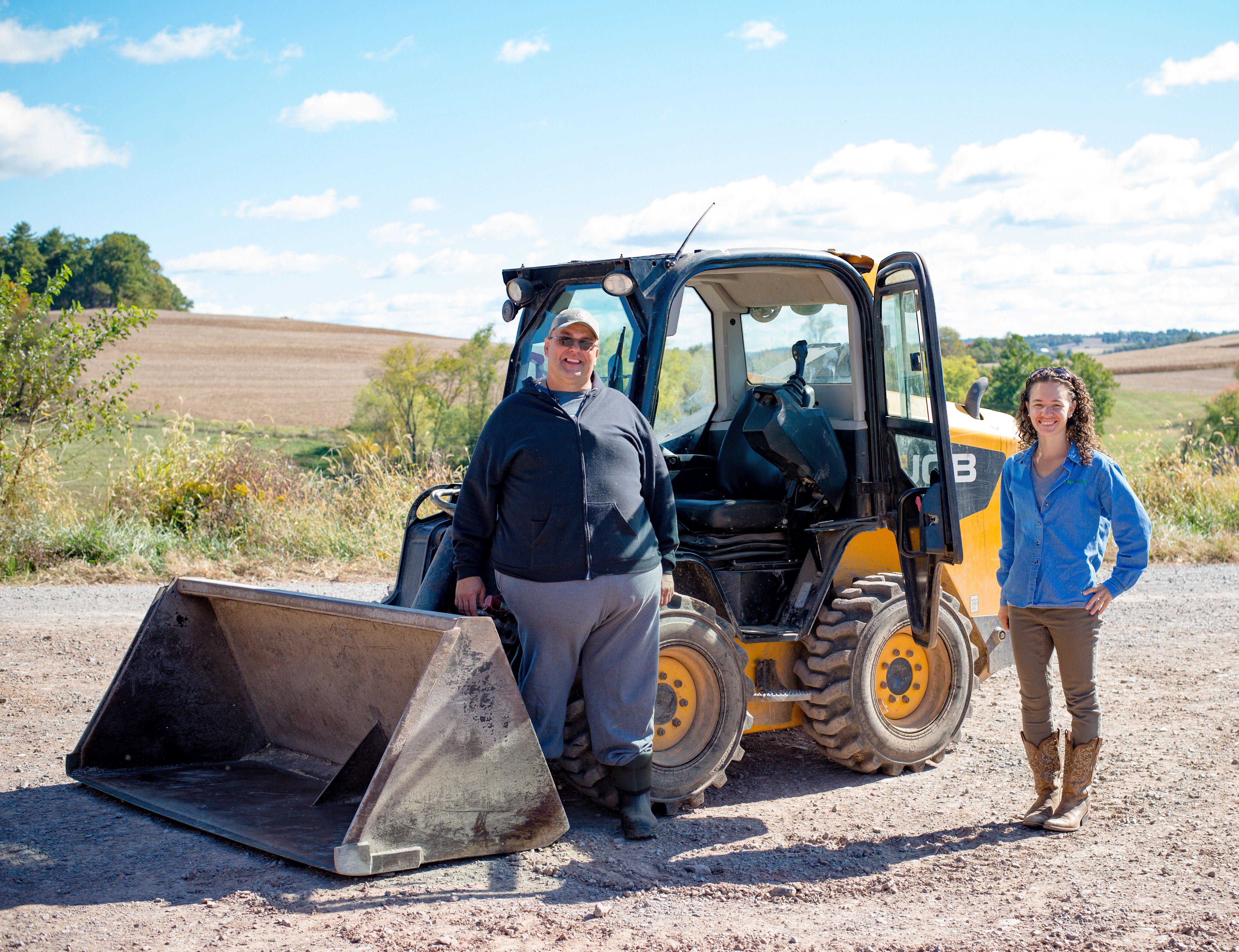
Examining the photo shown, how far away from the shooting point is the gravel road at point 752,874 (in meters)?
3.66

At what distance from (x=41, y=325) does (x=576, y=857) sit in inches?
487

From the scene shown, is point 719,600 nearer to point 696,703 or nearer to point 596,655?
point 696,703

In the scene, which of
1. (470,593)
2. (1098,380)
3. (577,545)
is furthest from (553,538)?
(1098,380)

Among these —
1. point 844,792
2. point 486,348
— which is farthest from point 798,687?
point 486,348

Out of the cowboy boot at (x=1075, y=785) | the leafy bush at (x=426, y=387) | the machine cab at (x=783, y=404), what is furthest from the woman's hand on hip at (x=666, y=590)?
the leafy bush at (x=426, y=387)

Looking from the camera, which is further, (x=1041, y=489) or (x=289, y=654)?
(x=289, y=654)

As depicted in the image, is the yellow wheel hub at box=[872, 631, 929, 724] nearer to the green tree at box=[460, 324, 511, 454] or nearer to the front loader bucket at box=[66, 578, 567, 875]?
the front loader bucket at box=[66, 578, 567, 875]

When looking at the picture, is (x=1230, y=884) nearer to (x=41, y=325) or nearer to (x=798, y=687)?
(x=798, y=687)

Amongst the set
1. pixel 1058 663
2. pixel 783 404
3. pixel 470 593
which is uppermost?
pixel 783 404

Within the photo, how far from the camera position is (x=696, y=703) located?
16.8ft

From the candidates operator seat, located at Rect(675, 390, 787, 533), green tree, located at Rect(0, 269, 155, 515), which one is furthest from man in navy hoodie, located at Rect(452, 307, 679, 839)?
green tree, located at Rect(0, 269, 155, 515)

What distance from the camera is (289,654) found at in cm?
538

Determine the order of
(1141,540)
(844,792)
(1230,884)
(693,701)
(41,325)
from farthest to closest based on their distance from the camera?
1. (41,325)
2. (844,792)
3. (693,701)
4. (1141,540)
5. (1230,884)

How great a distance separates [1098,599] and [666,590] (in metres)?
1.69
